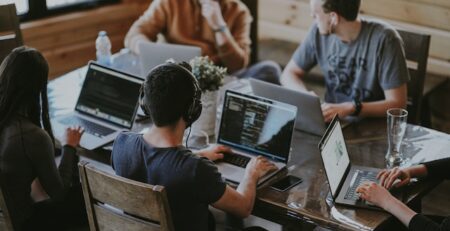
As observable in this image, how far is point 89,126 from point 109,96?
0.15 m

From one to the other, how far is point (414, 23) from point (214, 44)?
119 cm

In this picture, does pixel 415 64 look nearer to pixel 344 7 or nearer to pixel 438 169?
pixel 344 7

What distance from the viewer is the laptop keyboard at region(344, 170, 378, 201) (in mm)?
2410

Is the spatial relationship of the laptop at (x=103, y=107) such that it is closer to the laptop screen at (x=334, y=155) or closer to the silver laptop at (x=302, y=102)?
the silver laptop at (x=302, y=102)

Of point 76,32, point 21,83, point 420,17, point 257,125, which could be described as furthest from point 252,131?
point 76,32

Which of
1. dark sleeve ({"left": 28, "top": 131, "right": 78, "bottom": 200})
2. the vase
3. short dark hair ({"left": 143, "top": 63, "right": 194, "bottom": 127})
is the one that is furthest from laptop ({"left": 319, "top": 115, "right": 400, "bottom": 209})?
dark sleeve ({"left": 28, "top": 131, "right": 78, "bottom": 200})

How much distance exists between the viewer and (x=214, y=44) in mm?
4016

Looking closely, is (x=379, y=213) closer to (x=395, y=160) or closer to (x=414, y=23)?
(x=395, y=160)

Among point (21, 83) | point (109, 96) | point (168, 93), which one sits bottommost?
point (109, 96)

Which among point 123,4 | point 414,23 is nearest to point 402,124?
point 414,23

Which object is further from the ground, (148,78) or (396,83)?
(148,78)

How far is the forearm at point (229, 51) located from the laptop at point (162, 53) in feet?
2.02

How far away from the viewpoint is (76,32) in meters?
4.88

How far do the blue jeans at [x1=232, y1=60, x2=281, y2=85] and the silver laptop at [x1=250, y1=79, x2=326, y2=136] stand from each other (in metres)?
1.12
